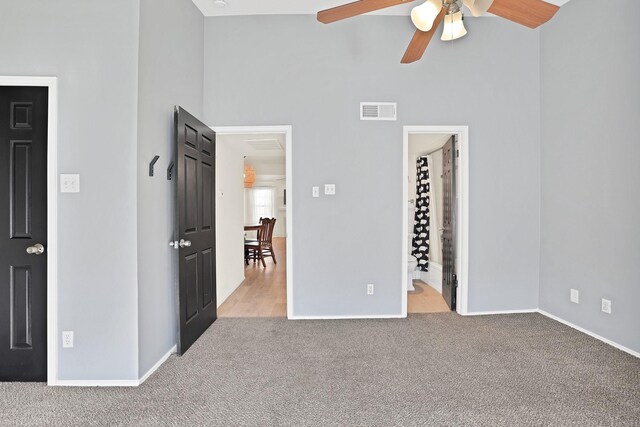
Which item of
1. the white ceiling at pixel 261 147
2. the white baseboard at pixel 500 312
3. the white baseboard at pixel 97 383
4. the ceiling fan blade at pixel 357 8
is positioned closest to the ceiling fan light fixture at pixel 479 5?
the ceiling fan blade at pixel 357 8

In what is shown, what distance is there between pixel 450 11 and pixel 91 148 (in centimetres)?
240

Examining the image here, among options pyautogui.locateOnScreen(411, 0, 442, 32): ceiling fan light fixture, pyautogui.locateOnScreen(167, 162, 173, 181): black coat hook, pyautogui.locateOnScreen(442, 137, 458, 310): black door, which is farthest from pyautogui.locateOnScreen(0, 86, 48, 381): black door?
pyautogui.locateOnScreen(442, 137, 458, 310): black door

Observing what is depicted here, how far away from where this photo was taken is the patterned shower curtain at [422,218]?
510 centimetres

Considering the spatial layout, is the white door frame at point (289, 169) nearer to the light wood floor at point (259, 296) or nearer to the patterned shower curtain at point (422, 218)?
the light wood floor at point (259, 296)

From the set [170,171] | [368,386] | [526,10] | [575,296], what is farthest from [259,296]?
[526,10]

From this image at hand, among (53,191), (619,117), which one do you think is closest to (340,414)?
(53,191)

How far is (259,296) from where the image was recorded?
4418 millimetres

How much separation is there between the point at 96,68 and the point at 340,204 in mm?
2298

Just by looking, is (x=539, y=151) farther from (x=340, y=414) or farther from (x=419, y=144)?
(x=340, y=414)

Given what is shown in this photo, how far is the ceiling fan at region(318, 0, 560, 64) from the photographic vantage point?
1.63 meters

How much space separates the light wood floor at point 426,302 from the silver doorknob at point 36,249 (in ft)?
11.0

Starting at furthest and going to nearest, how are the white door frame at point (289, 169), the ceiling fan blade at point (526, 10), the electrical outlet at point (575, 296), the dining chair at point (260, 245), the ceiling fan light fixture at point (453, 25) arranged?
the dining chair at point (260, 245) < the white door frame at point (289, 169) < the electrical outlet at point (575, 296) < the ceiling fan light fixture at point (453, 25) < the ceiling fan blade at point (526, 10)

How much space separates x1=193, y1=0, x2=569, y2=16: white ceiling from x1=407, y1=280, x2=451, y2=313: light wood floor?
10.4 ft

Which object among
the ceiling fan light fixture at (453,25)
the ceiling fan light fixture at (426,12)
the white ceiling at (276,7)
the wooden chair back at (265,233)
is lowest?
the wooden chair back at (265,233)
